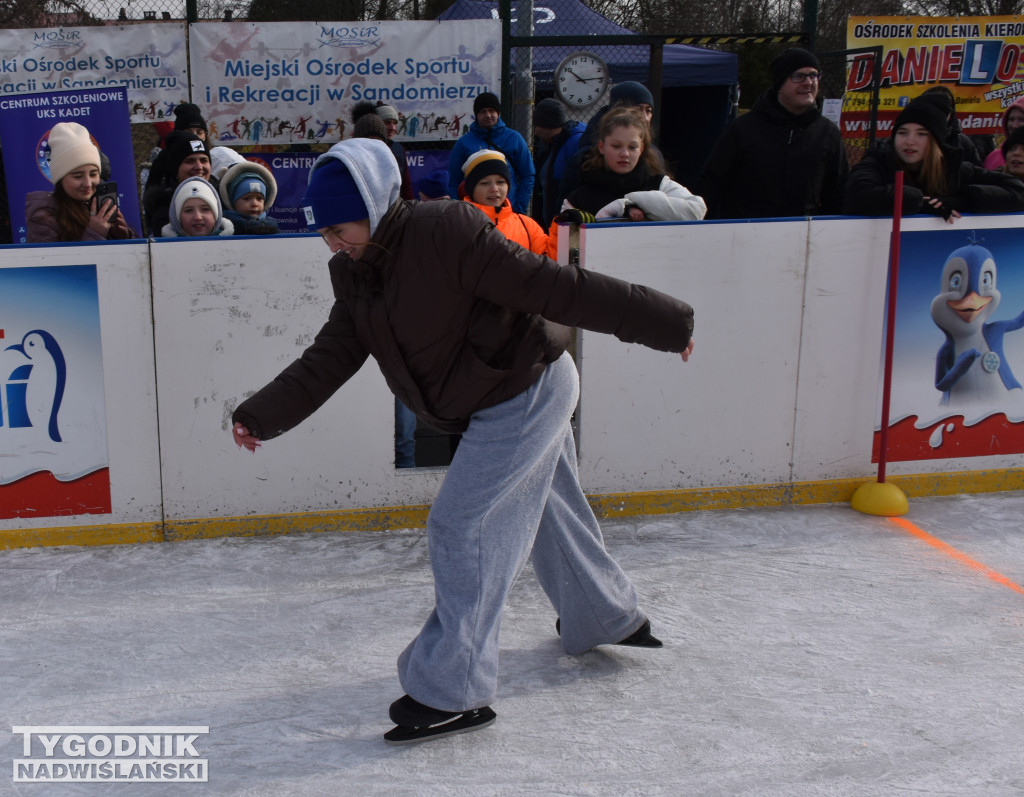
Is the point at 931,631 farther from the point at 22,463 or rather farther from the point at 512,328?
the point at 22,463

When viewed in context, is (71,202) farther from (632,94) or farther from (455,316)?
(632,94)

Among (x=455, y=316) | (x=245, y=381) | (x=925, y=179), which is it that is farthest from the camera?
(x=925, y=179)

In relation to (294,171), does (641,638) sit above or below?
below

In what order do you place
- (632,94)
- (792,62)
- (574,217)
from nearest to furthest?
(574,217) < (792,62) < (632,94)

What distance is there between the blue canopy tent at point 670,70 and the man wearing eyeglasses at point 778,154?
3.12m

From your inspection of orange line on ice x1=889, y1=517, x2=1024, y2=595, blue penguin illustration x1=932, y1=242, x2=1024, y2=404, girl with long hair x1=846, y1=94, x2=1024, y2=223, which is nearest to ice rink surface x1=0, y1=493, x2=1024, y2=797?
orange line on ice x1=889, y1=517, x2=1024, y2=595

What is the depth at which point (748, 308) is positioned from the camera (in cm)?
447

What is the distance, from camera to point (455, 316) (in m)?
2.48

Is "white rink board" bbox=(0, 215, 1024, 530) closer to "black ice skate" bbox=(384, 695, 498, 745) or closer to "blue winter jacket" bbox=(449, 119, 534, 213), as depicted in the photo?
"black ice skate" bbox=(384, 695, 498, 745)

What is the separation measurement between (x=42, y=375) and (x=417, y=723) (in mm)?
2293

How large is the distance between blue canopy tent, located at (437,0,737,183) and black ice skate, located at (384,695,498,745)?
242 inches

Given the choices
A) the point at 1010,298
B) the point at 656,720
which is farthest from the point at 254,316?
the point at 1010,298

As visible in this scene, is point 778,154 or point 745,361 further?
point 778,154

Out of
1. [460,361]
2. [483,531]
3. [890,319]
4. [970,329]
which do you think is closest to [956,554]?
[890,319]
